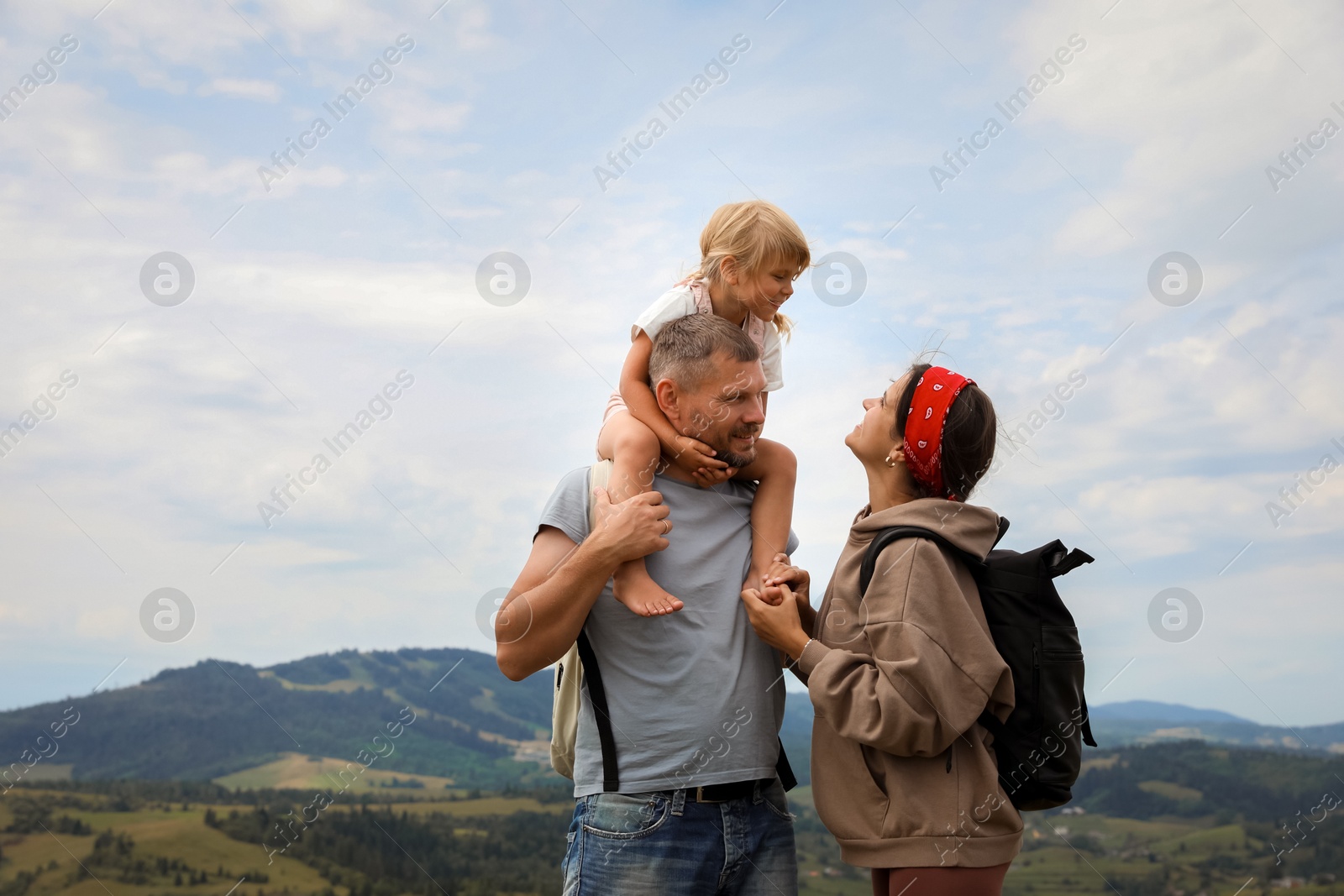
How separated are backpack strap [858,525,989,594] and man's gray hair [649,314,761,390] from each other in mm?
755

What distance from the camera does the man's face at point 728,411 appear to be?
3.14 metres

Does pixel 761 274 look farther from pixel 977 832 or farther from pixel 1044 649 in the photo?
pixel 977 832

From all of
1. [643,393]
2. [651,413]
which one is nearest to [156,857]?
[643,393]

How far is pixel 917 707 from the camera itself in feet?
8.63

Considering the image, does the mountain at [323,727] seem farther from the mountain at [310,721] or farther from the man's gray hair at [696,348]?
the man's gray hair at [696,348]

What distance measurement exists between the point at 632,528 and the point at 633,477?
0.96 feet

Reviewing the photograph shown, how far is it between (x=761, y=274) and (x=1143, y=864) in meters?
54.0

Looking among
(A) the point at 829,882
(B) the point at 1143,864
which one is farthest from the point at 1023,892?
(A) the point at 829,882

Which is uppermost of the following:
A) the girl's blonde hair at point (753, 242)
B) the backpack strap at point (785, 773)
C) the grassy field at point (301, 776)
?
the girl's blonde hair at point (753, 242)

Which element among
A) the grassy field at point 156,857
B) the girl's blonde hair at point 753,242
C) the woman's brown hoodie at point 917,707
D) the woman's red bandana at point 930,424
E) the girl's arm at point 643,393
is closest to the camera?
the woman's brown hoodie at point 917,707

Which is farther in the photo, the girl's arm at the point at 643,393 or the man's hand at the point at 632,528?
the girl's arm at the point at 643,393

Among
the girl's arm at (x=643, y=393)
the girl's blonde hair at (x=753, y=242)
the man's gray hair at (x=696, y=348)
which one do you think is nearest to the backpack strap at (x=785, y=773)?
the girl's arm at (x=643, y=393)

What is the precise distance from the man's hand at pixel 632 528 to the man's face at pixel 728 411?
311 millimetres

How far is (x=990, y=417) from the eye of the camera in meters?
3.03
